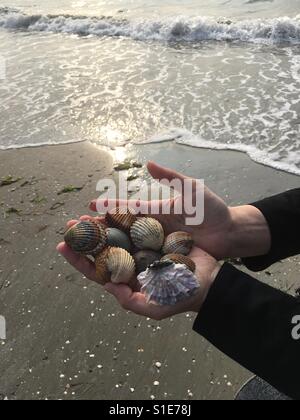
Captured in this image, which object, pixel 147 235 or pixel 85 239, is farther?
pixel 147 235

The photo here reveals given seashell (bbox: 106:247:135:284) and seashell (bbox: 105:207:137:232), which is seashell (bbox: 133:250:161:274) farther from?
seashell (bbox: 105:207:137:232)

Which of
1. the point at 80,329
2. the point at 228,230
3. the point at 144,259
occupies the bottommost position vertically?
the point at 80,329

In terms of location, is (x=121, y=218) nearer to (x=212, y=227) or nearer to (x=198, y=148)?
(x=212, y=227)

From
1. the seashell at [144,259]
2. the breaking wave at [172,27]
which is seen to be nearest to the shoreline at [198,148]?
the seashell at [144,259]

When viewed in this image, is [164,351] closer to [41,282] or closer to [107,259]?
[107,259]

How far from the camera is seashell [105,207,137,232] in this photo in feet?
10.6

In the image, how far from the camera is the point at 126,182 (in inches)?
230

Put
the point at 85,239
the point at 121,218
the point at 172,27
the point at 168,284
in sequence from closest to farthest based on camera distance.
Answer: the point at 168,284 < the point at 85,239 < the point at 121,218 < the point at 172,27

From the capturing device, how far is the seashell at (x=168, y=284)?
2.50 m

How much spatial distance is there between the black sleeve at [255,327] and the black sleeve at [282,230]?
2.31ft

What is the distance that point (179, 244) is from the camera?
299cm

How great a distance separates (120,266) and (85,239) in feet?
1.18

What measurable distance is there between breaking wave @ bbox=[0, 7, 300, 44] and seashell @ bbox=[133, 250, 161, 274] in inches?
420

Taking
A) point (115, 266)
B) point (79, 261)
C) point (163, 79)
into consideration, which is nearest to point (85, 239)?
point (79, 261)
